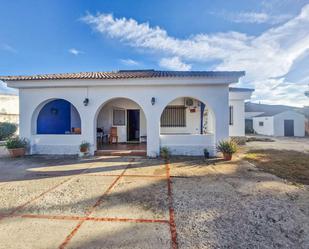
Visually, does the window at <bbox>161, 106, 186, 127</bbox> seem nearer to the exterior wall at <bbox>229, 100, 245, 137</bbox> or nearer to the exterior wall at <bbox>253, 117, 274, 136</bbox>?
the exterior wall at <bbox>229, 100, 245, 137</bbox>

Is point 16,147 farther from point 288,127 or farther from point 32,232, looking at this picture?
point 288,127

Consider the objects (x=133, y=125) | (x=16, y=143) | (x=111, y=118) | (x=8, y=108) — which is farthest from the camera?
(x=8, y=108)

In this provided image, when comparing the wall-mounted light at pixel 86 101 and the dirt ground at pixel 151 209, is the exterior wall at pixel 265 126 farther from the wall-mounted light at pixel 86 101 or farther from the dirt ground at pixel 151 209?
the wall-mounted light at pixel 86 101

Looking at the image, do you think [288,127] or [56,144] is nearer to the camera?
[56,144]

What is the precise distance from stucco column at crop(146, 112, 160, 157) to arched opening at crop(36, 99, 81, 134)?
512cm

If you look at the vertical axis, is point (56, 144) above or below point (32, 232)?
above

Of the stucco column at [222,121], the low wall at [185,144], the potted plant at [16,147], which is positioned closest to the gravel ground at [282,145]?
the stucco column at [222,121]

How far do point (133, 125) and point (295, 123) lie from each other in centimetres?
2484

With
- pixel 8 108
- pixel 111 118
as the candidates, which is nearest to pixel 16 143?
pixel 111 118

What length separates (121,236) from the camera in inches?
123

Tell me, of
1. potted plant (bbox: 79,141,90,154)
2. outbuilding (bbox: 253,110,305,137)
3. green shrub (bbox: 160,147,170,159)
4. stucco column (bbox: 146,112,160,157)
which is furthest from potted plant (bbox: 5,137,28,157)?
outbuilding (bbox: 253,110,305,137)

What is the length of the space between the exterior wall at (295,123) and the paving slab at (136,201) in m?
26.0

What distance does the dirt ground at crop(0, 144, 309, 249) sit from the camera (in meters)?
3.03

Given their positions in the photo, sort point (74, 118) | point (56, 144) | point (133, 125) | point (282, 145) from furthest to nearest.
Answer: point (282, 145), point (133, 125), point (74, 118), point (56, 144)
